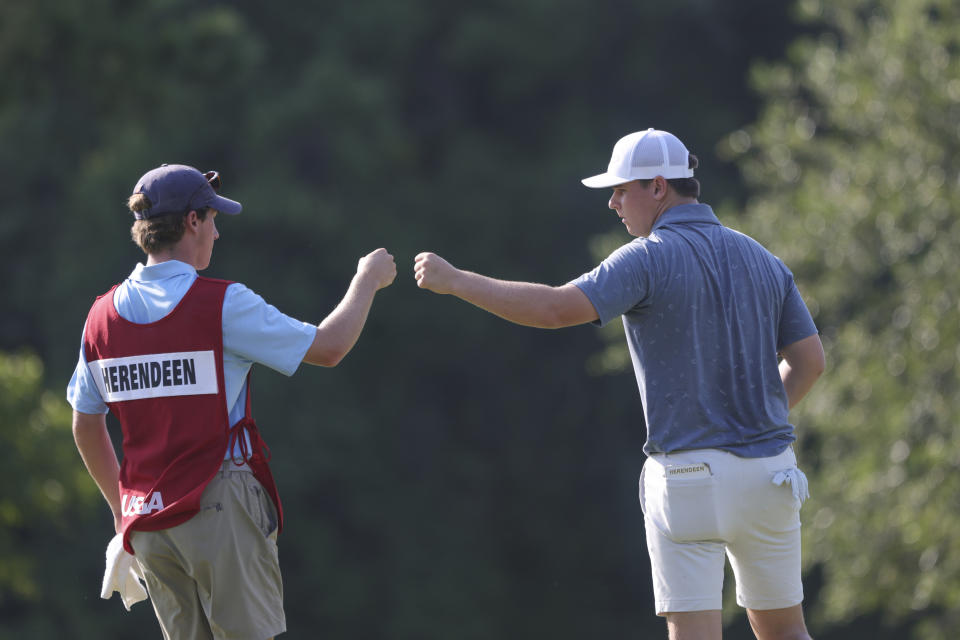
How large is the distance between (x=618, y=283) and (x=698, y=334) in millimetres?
241

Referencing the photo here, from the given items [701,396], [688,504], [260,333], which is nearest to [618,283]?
[701,396]

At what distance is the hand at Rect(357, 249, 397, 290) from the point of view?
3500mm

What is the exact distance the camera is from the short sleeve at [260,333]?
3.19 metres

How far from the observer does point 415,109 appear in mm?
21125

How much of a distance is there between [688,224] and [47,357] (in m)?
15.0

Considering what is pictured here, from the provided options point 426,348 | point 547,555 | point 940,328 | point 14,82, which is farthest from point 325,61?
point 940,328

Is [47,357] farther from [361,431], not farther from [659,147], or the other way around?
[659,147]

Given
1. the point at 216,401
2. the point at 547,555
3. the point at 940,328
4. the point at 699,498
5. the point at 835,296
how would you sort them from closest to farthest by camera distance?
the point at 216,401, the point at 699,498, the point at 940,328, the point at 835,296, the point at 547,555

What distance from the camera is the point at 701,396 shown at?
3439 millimetres

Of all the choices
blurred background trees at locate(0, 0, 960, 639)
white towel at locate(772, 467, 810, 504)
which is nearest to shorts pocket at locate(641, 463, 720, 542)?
white towel at locate(772, 467, 810, 504)

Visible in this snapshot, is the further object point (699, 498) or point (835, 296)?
point (835, 296)

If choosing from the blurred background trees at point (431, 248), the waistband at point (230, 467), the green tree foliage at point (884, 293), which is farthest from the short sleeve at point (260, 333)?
the blurred background trees at point (431, 248)

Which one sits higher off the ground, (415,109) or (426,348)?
(415,109)

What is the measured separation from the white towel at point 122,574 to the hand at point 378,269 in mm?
859
